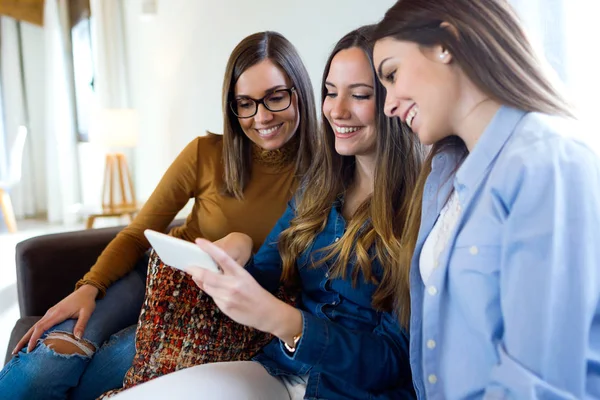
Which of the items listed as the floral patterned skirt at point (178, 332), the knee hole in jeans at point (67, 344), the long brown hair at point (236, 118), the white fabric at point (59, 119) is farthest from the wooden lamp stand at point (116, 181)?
the floral patterned skirt at point (178, 332)

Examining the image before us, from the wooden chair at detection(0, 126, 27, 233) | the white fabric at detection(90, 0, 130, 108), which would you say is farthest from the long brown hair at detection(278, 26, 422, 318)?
the wooden chair at detection(0, 126, 27, 233)

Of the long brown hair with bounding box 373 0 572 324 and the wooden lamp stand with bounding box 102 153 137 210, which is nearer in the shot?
the long brown hair with bounding box 373 0 572 324

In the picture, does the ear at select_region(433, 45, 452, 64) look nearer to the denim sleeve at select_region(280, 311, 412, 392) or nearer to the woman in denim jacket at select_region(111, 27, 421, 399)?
the woman in denim jacket at select_region(111, 27, 421, 399)

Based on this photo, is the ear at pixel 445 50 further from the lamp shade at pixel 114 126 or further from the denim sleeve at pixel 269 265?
the lamp shade at pixel 114 126

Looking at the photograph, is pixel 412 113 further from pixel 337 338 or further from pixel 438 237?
pixel 337 338

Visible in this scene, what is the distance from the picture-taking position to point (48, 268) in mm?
1741

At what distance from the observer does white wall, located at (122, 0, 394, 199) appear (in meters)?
2.44

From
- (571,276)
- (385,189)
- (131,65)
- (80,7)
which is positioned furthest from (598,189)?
(80,7)

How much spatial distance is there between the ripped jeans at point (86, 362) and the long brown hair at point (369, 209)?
0.48 metres

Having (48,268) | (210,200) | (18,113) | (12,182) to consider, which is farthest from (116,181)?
(210,200)

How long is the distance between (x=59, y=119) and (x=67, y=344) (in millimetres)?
5325

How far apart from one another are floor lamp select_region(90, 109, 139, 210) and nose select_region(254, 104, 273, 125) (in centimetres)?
323

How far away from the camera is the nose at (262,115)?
159 cm

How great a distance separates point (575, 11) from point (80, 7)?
6018 millimetres
